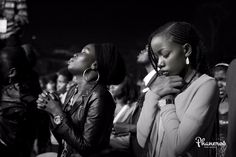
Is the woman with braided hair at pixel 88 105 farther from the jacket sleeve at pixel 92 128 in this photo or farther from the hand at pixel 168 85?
the hand at pixel 168 85

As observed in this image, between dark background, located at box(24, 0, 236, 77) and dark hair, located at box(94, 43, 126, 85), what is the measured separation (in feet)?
20.7

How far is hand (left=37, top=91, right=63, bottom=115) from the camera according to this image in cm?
268

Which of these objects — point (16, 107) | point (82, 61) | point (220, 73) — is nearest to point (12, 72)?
point (16, 107)

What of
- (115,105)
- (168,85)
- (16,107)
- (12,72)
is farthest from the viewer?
(12,72)

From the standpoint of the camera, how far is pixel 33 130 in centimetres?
350

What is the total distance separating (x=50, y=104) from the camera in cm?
271

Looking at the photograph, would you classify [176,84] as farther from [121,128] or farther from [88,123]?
[121,128]

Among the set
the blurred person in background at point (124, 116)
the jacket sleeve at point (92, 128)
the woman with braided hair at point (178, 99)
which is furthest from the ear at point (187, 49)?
the blurred person in background at point (124, 116)

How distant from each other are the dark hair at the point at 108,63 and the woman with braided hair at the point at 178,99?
0.63 meters

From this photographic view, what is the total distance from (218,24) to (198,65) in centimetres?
690

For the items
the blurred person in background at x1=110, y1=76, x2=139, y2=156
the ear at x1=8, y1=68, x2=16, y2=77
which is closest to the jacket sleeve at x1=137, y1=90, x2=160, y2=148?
the blurred person in background at x1=110, y1=76, x2=139, y2=156

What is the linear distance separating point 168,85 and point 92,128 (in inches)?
27.2

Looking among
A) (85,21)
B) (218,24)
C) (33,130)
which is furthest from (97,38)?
(33,130)

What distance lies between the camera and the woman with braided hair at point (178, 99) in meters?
2.04
